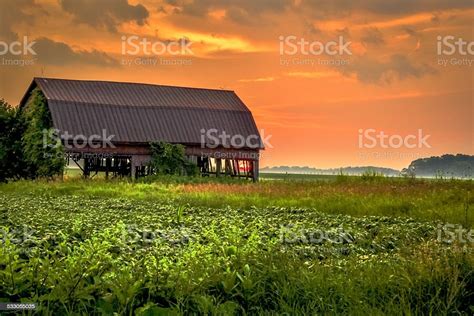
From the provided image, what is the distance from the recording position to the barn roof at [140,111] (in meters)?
41.8

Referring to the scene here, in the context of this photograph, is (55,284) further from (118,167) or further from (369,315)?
(118,167)

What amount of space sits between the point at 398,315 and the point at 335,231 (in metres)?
7.59

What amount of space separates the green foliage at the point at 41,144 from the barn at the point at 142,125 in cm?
65

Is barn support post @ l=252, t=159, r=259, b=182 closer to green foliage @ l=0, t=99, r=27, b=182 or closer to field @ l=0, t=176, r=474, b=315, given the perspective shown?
green foliage @ l=0, t=99, r=27, b=182

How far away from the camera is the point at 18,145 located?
41.4m

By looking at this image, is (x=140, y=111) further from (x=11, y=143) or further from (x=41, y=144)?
(x=11, y=143)

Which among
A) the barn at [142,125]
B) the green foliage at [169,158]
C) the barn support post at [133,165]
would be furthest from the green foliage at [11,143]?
the green foliage at [169,158]

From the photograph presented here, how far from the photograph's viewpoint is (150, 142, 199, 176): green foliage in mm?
42438

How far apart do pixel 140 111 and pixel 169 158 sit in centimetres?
399

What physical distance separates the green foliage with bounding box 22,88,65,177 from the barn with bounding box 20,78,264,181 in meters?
0.65

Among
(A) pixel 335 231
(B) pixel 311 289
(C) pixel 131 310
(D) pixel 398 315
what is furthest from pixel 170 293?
(A) pixel 335 231

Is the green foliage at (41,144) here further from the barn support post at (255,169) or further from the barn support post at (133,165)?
the barn support post at (255,169)

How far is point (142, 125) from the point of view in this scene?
43.3 metres

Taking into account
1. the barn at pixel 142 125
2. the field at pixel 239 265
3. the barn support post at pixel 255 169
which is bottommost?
the field at pixel 239 265
